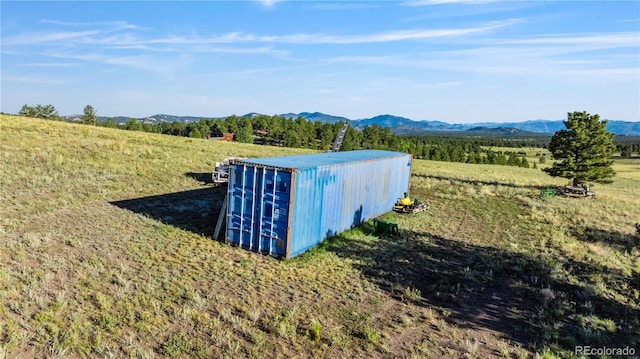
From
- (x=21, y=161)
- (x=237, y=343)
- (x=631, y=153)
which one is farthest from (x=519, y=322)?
(x=631, y=153)

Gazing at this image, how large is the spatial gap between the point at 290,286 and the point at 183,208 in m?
9.60

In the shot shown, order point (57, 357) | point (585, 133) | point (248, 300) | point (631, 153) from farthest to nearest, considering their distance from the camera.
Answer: point (631, 153) → point (585, 133) → point (248, 300) → point (57, 357)

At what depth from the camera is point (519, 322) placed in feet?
33.5

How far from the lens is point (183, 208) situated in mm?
19141

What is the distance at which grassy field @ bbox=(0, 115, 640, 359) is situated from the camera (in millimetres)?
8578

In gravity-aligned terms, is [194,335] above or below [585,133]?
below

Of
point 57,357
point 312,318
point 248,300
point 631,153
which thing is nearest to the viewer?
point 57,357

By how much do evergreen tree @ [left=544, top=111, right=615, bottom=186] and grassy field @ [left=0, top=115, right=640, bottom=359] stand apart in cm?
1471

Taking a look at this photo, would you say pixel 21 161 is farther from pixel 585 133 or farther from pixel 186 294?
pixel 585 133

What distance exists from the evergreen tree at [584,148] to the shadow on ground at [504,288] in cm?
2250

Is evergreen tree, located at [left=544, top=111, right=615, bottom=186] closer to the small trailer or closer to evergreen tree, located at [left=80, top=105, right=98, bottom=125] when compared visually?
the small trailer

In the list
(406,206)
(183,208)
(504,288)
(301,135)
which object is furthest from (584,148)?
(301,135)

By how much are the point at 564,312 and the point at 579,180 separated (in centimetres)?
2861

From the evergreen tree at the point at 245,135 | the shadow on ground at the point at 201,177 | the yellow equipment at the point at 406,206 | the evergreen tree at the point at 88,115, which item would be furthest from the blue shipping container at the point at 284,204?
the evergreen tree at the point at 88,115
